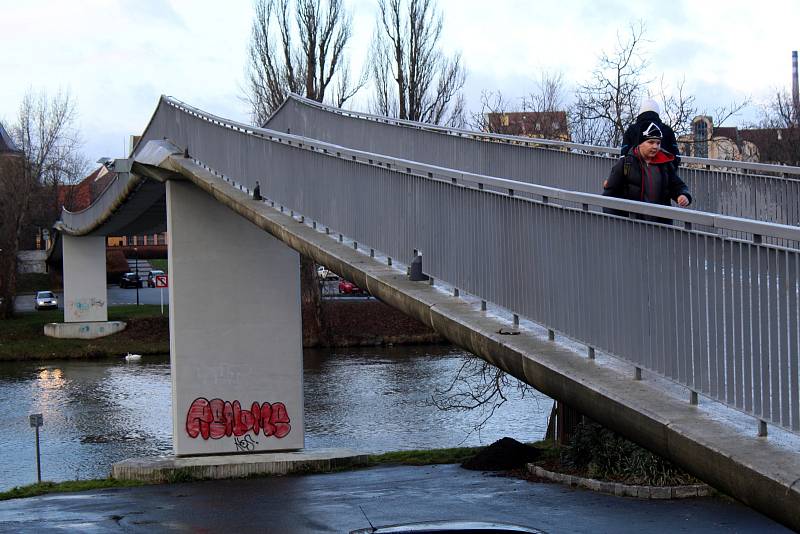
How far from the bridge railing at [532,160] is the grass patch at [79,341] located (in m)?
30.4

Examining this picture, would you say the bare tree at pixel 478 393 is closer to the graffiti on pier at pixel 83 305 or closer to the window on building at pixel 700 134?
the window on building at pixel 700 134

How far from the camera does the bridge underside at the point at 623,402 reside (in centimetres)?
469

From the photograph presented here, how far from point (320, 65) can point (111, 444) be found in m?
25.3

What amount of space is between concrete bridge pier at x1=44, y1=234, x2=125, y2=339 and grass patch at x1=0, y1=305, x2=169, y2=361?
75 centimetres

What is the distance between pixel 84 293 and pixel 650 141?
52.0 m

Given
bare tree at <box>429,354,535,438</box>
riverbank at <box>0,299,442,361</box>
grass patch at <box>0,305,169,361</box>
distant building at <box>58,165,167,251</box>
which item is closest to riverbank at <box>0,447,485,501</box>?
bare tree at <box>429,354,535,438</box>

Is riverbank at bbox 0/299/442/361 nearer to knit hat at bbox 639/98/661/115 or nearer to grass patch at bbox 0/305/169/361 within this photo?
grass patch at bbox 0/305/169/361

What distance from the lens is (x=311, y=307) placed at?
2031 inches

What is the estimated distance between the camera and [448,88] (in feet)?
153

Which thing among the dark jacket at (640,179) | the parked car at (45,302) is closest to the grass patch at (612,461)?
the dark jacket at (640,179)

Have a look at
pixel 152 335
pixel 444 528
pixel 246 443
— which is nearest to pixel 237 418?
pixel 246 443

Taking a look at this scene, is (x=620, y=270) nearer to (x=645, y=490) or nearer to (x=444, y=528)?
(x=444, y=528)

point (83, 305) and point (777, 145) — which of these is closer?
point (777, 145)

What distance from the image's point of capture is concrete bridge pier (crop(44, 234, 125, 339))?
178ft
